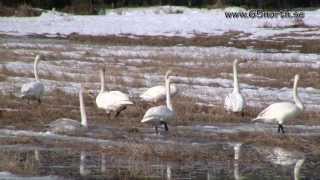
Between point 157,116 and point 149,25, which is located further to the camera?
point 149,25

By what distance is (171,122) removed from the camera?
53.4 ft

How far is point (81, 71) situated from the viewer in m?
27.0

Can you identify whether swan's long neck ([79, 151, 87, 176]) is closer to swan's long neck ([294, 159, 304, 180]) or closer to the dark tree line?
swan's long neck ([294, 159, 304, 180])

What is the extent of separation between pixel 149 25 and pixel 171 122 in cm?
4245

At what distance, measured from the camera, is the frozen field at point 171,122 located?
11.4 meters

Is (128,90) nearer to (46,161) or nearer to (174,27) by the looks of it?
(46,161)

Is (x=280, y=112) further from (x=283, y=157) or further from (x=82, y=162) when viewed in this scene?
(x=82, y=162)

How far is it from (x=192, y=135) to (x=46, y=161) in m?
3.92

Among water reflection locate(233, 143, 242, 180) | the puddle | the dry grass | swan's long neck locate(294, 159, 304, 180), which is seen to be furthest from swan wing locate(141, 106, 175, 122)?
the dry grass

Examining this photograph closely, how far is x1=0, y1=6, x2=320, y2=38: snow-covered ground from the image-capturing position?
53.9 metres

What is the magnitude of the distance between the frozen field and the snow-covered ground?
7.92m

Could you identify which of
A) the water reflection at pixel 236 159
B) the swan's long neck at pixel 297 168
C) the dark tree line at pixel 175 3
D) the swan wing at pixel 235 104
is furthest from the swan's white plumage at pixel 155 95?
the dark tree line at pixel 175 3

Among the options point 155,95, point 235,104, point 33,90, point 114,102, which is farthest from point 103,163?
point 155,95

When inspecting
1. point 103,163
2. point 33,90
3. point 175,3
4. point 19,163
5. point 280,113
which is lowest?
point 175,3
